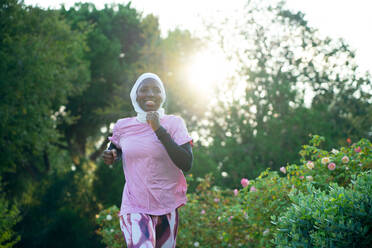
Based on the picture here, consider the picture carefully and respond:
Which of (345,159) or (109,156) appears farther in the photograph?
(345,159)

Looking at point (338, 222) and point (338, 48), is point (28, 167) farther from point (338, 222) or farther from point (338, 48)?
point (338, 222)

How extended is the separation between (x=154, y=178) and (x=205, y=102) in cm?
1197

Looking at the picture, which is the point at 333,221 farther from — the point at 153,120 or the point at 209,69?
the point at 209,69

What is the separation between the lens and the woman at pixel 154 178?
112 inches

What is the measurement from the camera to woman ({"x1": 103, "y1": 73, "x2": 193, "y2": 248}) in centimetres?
285

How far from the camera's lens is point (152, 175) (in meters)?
2.98

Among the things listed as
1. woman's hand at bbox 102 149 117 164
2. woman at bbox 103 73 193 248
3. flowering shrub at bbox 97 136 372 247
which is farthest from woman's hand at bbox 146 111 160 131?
flowering shrub at bbox 97 136 372 247

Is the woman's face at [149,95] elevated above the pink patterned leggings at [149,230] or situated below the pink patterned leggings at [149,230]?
above

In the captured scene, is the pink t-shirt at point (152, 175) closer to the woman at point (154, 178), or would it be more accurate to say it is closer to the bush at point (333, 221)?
the woman at point (154, 178)

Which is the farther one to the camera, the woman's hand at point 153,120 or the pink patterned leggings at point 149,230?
the woman's hand at point 153,120

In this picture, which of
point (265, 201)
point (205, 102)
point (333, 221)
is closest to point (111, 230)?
point (265, 201)

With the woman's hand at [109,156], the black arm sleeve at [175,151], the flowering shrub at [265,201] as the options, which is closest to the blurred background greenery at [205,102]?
the flowering shrub at [265,201]

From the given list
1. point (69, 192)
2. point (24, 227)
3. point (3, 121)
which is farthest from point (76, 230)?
point (3, 121)

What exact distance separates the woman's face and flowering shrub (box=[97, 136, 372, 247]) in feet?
4.39
